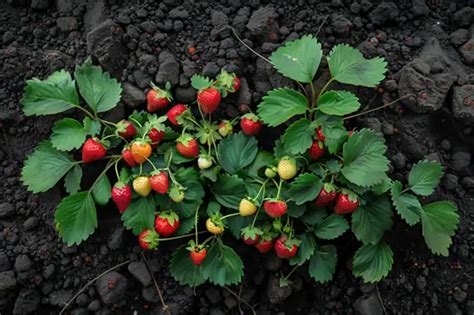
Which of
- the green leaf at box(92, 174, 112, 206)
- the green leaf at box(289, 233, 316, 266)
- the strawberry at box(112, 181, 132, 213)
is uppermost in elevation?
the strawberry at box(112, 181, 132, 213)

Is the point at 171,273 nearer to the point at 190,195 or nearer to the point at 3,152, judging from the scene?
the point at 190,195

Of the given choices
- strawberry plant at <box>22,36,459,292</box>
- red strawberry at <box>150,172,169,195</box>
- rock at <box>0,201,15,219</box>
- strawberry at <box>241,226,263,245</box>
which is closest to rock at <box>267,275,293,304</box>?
strawberry plant at <box>22,36,459,292</box>

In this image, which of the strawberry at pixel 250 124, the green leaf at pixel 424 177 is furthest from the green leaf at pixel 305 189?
the green leaf at pixel 424 177

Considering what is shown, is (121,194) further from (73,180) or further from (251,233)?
(251,233)

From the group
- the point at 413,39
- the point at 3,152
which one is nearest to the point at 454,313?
the point at 413,39

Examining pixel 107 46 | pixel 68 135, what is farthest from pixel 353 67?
pixel 68 135

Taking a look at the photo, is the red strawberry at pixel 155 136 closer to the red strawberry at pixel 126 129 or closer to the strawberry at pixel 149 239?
the red strawberry at pixel 126 129

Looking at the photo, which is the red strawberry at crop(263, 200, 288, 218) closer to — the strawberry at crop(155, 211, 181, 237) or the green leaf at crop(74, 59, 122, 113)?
the strawberry at crop(155, 211, 181, 237)
